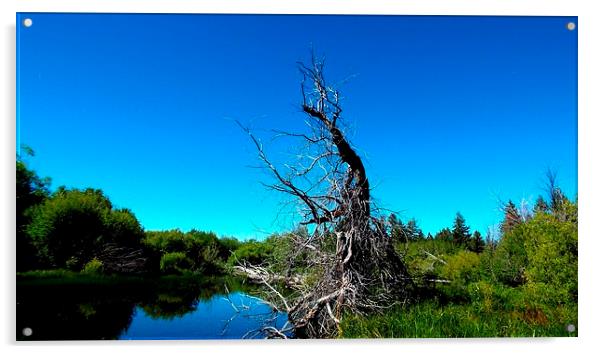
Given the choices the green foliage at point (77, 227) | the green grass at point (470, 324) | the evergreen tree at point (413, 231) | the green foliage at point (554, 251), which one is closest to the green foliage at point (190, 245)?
the green foliage at point (77, 227)

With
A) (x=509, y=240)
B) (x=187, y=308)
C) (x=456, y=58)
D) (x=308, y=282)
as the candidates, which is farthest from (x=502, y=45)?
(x=187, y=308)

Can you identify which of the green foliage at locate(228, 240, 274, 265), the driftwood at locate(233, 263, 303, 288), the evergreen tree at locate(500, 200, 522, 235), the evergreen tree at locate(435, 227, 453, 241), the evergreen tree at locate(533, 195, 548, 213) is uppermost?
the evergreen tree at locate(533, 195, 548, 213)

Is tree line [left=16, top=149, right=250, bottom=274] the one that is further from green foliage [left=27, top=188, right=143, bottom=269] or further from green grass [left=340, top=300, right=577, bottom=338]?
green grass [left=340, top=300, right=577, bottom=338]

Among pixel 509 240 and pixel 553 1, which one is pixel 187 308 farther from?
pixel 553 1

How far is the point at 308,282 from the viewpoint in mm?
3992

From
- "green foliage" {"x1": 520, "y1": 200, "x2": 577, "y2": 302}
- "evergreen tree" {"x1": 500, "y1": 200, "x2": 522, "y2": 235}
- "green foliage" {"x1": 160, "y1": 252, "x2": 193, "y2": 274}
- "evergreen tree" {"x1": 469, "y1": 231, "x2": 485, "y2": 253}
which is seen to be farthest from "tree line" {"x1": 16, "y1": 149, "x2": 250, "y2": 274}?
"green foliage" {"x1": 520, "y1": 200, "x2": 577, "y2": 302}

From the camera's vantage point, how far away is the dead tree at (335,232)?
3.79m

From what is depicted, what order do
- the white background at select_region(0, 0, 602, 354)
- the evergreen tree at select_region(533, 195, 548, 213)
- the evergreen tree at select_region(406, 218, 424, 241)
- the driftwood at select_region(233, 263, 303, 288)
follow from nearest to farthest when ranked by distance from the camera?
the white background at select_region(0, 0, 602, 354) < the evergreen tree at select_region(533, 195, 548, 213) < the evergreen tree at select_region(406, 218, 424, 241) < the driftwood at select_region(233, 263, 303, 288)

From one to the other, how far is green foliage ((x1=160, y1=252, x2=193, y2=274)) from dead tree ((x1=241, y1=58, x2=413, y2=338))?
808 mm

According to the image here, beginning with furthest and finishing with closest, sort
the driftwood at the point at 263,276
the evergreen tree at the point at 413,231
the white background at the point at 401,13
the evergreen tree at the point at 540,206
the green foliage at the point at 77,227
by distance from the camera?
the driftwood at the point at 263,276 < the evergreen tree at the point at 413,231 < the evergreen tree at the point at 540,206 < the green foliage at the point at 77,227 < the white background at the point at 401,13

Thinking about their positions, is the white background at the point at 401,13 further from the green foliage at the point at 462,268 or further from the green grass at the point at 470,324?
the green foliage at the point at 462,268

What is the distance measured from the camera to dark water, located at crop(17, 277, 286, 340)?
346cm

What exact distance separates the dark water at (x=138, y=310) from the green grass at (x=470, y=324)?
70 cm

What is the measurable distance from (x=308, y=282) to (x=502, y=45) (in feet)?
7.19
